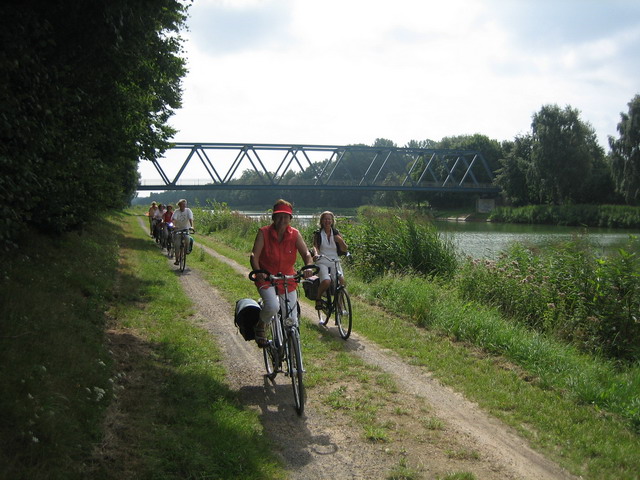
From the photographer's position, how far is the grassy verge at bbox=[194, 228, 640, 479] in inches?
160

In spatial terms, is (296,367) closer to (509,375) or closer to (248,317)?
(248,317)

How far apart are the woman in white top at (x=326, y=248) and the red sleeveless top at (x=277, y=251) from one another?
8.65 feet

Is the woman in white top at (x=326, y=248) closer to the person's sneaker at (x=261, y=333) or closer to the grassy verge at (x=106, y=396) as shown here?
the grassy verge at (x=106, y=396)

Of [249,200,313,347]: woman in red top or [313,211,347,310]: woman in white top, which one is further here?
[313,211,347,310]: woman in white top

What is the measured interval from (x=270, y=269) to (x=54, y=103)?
8.95 ft

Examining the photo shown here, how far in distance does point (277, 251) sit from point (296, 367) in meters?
1.13

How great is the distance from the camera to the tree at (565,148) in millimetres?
51750

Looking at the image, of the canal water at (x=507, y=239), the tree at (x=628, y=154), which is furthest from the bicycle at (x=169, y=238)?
the tree at (x=628, y=154)

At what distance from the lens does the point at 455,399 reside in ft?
16.8

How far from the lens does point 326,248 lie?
26.2 ft

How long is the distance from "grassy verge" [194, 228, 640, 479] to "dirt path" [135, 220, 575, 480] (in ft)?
0.73

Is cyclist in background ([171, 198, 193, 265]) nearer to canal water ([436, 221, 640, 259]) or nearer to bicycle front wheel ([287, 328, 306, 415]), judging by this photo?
canal water ([436, 221, 640, 259])

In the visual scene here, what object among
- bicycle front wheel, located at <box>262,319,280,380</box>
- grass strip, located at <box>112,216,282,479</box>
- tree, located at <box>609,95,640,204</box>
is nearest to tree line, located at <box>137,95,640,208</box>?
tree, located at <box>609,95,640,204</box>

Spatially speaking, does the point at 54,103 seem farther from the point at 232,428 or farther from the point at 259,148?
the point at 259,148
